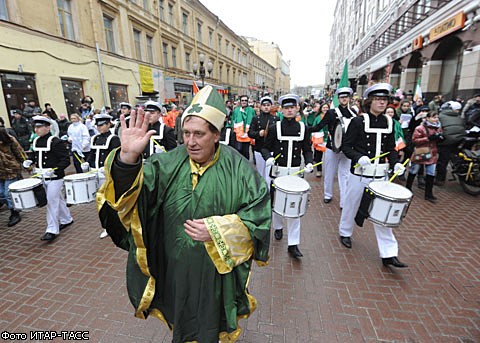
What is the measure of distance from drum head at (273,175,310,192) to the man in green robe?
5.64 ft

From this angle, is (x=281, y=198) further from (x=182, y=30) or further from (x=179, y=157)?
(x=182, y=30)

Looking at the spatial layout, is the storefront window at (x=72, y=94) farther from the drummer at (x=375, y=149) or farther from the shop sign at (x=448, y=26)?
the shop sign at (x=448, y=26)

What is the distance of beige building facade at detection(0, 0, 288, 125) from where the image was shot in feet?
36.8

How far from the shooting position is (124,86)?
18812 mm

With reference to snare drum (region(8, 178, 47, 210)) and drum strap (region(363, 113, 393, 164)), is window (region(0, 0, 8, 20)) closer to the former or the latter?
snare drum (region(8, 178, 47, 210))

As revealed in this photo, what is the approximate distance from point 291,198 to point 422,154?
185 inches

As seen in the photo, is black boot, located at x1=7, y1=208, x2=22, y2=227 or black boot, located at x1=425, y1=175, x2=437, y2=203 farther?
black boot, located at x1=425, y1=175, x2=437, y2=203

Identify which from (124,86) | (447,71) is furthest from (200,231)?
(124,86)

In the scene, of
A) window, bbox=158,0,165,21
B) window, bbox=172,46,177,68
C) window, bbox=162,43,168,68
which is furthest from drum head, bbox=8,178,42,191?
window, bbox=172,46,177,68

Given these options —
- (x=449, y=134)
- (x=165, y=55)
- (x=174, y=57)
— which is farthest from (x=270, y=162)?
(x=174, y=57)

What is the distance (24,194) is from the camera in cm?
438

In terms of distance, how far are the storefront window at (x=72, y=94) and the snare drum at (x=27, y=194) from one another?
458 inches

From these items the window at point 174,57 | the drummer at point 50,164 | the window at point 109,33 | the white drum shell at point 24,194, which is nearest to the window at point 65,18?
the window at point 109,33

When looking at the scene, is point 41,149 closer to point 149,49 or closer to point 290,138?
point 290,138
